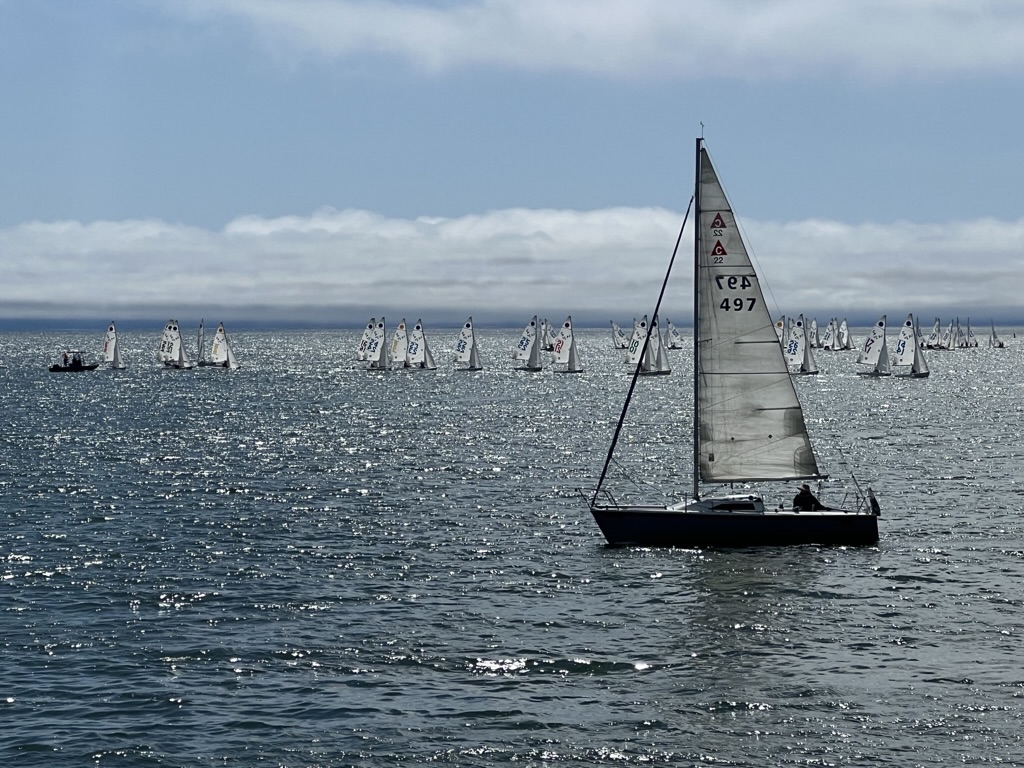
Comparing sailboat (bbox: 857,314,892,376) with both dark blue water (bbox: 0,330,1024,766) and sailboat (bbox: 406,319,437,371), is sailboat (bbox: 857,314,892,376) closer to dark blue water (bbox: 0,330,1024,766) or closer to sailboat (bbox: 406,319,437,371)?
sailboat (bbox: 406,319,437,371)

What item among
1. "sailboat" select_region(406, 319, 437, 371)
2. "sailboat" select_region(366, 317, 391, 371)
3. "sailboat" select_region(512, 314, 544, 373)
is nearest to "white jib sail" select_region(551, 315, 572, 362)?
"sailboat" select_region(512, 314, 544, 373)

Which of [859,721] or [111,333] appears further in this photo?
[111,333]

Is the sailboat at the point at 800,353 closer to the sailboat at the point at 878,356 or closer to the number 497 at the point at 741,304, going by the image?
the sailboat at the point at 878,356

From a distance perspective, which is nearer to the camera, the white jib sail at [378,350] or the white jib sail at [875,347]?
the white jib sail at [875,347]

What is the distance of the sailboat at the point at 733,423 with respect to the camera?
46.0 metres

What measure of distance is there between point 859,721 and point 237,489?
45457 millimetres

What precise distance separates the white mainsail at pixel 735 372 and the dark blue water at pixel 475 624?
419 centimetres

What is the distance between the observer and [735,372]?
47.3 meters

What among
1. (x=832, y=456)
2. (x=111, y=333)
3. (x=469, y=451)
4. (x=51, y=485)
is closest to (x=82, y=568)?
Answer: (x=51, y=485)

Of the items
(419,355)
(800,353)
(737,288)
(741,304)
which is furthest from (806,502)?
(419,355)

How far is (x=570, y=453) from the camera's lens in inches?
3354

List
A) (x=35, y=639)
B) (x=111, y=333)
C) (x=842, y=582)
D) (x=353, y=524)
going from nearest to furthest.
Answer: (x=35, y=639) < (x=842, y=582) < (x=353, y=524) < (x=111, y=333)

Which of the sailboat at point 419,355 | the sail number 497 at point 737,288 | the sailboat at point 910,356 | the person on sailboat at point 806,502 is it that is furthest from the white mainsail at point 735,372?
the sailboat at point 419,355

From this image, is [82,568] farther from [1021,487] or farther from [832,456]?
[832,456]
